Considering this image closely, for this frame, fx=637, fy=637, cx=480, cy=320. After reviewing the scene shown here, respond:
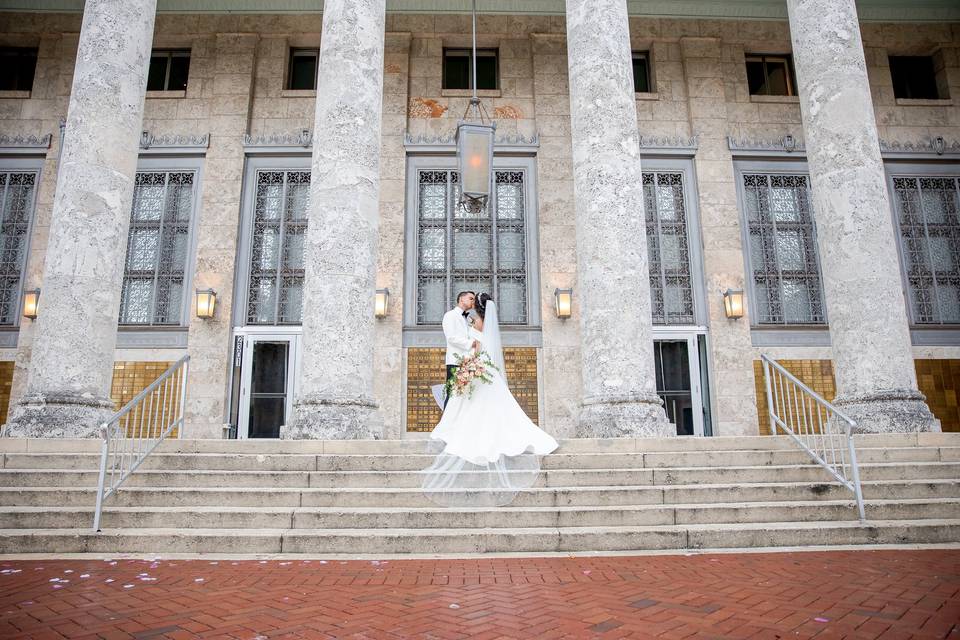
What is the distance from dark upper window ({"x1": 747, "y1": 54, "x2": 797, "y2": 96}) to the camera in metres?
17.4

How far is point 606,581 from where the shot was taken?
5.01 metres

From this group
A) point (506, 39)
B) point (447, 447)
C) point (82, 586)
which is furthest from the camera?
point (506, 39)

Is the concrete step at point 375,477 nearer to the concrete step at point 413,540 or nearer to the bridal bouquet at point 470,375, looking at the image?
the concrete step at point 413,540

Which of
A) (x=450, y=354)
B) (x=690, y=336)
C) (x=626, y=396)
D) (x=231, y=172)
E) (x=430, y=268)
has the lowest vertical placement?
(x=626, y=396)

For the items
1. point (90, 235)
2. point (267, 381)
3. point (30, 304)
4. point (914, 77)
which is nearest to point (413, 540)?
point (90, 235)

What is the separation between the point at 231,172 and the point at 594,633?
1493 cm

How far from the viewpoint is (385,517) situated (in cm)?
661

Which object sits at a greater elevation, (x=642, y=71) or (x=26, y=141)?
(x=642, y=71)

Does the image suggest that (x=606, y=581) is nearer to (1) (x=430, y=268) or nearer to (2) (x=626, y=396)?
(2) (x=626, y=396)

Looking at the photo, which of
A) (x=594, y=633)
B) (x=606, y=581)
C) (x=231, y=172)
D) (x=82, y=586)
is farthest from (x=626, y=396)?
(x=231, y=172)

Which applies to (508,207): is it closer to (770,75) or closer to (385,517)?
(770,75)

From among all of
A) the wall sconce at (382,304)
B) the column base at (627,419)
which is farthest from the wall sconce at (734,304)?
the wall sconce at (382,304)

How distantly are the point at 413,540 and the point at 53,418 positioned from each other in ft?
20.6

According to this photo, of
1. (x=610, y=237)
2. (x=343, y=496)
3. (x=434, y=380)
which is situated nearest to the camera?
(x=343, y=496)
